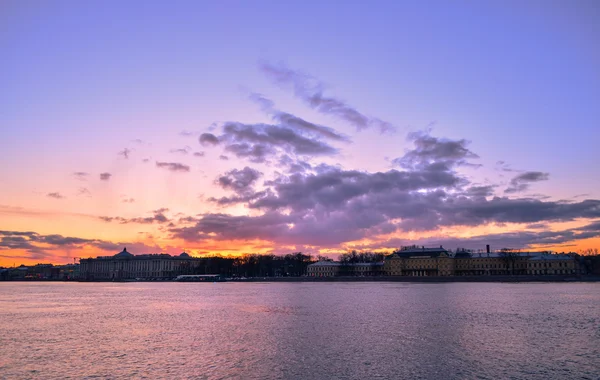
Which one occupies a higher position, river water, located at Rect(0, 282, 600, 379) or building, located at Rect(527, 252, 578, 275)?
building, located at Rect(527, 252, 578, 275)

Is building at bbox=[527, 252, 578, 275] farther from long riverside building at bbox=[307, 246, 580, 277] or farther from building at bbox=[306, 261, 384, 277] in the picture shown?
building at bbox=[306, 261, 384, 277]

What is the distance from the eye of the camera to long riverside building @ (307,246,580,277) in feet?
502

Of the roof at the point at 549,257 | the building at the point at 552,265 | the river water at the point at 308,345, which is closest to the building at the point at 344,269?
the building at the point at 552,265

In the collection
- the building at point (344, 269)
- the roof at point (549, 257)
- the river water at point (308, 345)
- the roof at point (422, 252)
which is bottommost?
the river water at point (308, 345)

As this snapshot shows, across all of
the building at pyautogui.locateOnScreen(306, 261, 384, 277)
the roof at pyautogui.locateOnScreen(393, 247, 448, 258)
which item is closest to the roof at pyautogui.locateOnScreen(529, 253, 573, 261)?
the roof at pyautogui.locateOnScreen(393, 247, 448, 258)

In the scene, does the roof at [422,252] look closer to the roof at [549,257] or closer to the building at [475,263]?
the building at [475,263]

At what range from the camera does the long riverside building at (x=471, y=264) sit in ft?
502

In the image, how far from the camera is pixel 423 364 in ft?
75.1

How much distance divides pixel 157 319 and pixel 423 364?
2578 cm

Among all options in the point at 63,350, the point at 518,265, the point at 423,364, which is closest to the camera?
the point at 423,364

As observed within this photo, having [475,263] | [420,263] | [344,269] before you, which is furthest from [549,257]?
[344,269]

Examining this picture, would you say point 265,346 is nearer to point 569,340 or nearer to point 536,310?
point 569,340

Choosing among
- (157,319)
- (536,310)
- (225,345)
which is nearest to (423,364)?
(225,345)

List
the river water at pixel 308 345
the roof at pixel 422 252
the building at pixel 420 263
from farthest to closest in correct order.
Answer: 1. the roof at pixel 422 252
2. the building at pixel 420 263
3. the river water at pixel 308 345
